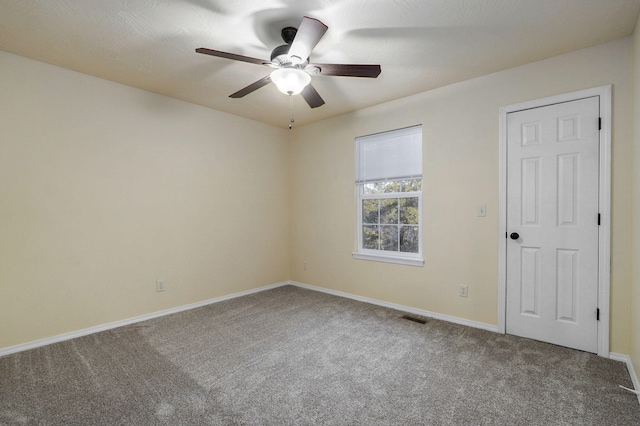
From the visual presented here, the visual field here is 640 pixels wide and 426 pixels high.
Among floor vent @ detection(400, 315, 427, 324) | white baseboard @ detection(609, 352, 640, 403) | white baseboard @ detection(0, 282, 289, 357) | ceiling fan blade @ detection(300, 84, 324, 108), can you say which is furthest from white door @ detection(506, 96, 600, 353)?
white baseboard @ detection(0, 282, 289, 357)

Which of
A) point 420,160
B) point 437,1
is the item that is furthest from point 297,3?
point 420,160

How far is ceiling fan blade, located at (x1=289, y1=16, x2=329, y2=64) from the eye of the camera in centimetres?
175

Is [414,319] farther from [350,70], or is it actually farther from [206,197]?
[206,197]

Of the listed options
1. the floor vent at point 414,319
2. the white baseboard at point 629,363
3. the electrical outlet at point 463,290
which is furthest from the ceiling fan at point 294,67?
the white baseboard at point 629,363

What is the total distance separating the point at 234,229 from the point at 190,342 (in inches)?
69.8

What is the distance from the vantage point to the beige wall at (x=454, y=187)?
2.41 m

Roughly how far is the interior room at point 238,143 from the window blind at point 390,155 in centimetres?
11

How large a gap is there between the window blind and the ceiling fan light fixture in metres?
1.80

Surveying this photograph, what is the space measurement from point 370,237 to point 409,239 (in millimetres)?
569

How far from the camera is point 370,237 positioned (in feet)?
13.5

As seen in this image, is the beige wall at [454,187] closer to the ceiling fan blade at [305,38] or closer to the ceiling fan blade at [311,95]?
the ceiling fan blade at [311,95]

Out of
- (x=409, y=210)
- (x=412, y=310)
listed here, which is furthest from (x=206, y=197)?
(x=412, y=310)

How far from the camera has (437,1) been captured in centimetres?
197

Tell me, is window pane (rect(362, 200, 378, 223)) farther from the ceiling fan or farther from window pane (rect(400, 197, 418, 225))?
the ceiling fan
